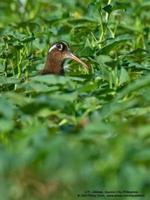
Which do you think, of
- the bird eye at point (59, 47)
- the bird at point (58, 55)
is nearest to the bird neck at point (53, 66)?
the bird at point (58, 55)

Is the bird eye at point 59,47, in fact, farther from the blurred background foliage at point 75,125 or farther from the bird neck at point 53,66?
the blurred background foliage at point 75,125

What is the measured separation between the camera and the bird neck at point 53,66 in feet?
32.4

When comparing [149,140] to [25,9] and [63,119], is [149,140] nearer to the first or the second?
[63,119]

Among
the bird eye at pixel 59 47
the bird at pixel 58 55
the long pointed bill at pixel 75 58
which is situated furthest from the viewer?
the bird eye at pixel 59 47

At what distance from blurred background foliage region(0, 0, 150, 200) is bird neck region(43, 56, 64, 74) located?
0.17 meters

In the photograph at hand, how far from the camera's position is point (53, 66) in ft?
33.0

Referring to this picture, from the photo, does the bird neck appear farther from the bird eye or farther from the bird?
the bird eye

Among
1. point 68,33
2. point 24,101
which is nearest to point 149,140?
point 24,101

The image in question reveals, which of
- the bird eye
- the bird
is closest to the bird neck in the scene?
the bird

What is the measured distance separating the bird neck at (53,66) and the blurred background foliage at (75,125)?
174mm

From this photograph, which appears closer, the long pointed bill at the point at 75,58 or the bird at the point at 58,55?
the long pointed bill at the point at 75,58

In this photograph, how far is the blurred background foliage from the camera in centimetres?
582

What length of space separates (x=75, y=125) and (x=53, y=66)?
3.32 metres

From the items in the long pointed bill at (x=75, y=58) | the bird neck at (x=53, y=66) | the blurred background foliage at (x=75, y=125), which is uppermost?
the blurred background foliage at (x=75, y=125)
